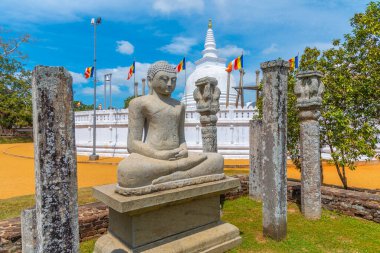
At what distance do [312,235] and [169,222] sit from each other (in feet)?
10.7

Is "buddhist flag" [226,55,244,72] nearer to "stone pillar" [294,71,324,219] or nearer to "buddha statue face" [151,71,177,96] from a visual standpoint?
"stone pillar" [294,71,324,219]

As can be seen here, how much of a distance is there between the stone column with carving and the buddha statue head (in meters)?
2.72

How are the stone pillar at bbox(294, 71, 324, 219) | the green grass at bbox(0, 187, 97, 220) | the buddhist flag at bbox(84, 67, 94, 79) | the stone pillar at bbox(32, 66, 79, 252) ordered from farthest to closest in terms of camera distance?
the buddhist flag at bbox(84, 67, 94, 79) < the green grass at bbox(0, 187, 97, 220) < the stone pillar at bbox(294, 71, 324, 219) < the stone pillar at bbox(32, 66, 79, 252)

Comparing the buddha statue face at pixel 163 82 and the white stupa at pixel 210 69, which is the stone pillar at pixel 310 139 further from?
the white stupa at pixel 210 69

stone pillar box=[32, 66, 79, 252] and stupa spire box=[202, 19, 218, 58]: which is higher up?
stupa spire box=[202, 19, 218, 58]

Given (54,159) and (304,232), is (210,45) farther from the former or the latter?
(54,159)

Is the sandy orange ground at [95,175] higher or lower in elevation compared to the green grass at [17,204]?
lower

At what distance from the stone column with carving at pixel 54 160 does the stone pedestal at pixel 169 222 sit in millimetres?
1599

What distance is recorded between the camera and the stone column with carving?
2.10m

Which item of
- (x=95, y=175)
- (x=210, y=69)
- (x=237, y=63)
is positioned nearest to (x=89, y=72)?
(x=95, y=175)

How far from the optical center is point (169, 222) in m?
4.54

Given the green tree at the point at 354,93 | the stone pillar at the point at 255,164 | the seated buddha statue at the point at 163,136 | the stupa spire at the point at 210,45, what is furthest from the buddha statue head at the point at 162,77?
the stupa spire at the point at 210,45

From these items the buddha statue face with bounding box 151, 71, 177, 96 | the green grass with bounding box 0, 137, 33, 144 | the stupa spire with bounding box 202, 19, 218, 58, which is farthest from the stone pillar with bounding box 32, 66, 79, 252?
the green grass with bounding box 0, 137, 33, 144

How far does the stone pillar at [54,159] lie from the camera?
2102mm
